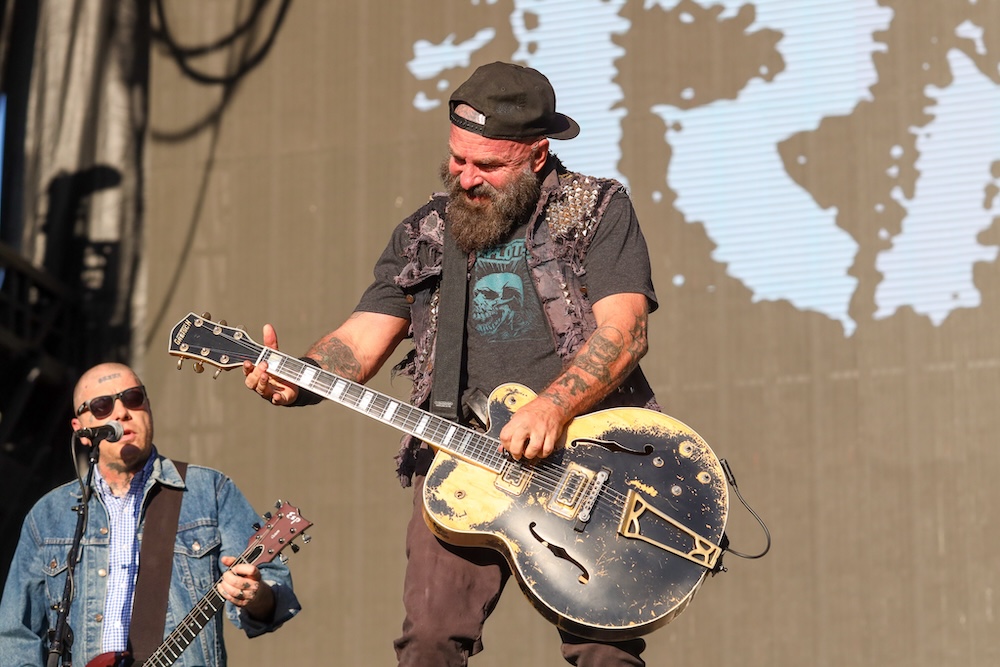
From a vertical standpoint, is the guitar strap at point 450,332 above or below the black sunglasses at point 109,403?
above

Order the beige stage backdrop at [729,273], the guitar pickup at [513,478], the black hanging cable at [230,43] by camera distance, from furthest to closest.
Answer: the black hanging cable at [230,43]
the beige stage backdrop at [729,273]
the guitar pickup at [513,478]

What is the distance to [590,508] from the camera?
147 inches

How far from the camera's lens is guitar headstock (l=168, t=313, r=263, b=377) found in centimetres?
396

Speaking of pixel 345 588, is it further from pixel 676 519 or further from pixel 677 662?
pixel 676 519

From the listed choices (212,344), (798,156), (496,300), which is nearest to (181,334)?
(212,344)

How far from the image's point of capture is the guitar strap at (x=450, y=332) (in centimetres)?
396

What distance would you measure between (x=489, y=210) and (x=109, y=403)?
161 cm

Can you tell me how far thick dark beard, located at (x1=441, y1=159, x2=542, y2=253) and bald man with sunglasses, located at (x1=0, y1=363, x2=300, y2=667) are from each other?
4.19 feet

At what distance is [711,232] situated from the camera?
7.01 m

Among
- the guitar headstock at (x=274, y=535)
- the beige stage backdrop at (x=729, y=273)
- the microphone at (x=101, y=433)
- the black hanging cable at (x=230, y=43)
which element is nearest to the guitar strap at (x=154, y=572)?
the microphone at (x=101, y=433)

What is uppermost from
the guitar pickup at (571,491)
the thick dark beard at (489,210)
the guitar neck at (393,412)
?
the thick dark beard at (489,210)

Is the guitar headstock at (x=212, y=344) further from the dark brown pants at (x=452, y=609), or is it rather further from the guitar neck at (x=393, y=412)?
the dark brown pants at (x=452, y=609)

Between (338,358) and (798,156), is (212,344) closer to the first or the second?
(338,358)

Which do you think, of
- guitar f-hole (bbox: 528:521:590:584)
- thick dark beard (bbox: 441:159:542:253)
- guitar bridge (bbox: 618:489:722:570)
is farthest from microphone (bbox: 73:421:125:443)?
guitar bridge (bbox: 618:489:722:570)
